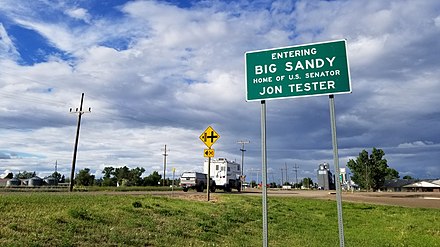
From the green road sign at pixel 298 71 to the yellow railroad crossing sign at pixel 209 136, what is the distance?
46.1 feet

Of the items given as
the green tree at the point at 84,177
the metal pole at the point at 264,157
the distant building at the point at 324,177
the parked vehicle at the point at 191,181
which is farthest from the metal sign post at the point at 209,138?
the distant building at the point at 324,177

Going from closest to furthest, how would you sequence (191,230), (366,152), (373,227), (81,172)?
(191,230), (373,227), (81,172), (366,152)

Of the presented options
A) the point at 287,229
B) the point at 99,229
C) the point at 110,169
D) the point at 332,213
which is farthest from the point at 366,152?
the point at 99,229

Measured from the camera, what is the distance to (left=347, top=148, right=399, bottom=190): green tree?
105 meters

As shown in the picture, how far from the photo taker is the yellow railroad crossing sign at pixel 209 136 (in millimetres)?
20906

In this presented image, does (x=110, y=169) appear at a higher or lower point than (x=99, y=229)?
higher

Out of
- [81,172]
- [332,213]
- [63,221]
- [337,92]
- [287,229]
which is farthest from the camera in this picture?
[81,172]

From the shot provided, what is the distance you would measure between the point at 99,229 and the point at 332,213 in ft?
46.9

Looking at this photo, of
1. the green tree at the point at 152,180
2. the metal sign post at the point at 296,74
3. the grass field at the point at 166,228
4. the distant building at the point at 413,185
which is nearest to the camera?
the metal sign post at the point at 296,74

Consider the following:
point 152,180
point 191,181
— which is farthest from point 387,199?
point 152,180

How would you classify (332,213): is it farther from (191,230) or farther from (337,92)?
(337,92)

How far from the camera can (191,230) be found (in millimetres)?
10711

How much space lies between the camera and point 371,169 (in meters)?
106

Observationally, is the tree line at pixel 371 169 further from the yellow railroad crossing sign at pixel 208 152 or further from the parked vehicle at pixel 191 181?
the yellow railroad crossing sign at pixel 208 152
